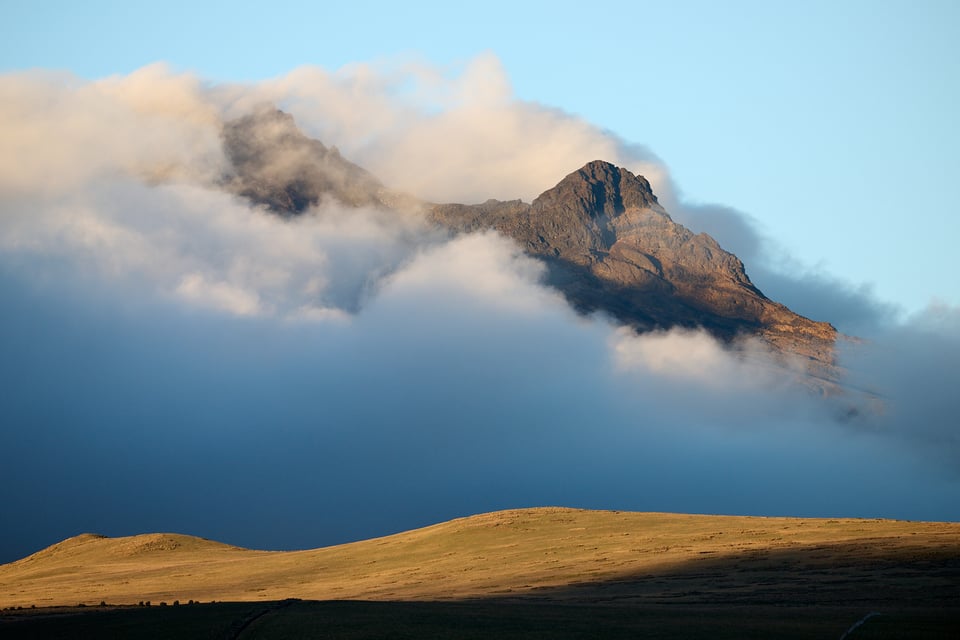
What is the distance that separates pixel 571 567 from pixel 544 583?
46.7 feet

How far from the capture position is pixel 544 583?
108 metres

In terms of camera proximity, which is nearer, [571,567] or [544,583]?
[544,583]

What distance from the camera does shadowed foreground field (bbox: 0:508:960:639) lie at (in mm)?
70188

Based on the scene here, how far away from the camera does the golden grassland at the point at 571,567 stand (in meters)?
91.5

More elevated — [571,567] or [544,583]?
[571,567]

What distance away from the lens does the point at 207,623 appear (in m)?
74.2

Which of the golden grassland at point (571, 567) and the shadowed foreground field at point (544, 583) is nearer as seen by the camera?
the shadowed foreground field at point (544, 583)

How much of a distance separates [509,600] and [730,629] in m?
31.6

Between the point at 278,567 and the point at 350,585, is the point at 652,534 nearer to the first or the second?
the point at 350,585

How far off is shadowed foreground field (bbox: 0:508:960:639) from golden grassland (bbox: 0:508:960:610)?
1.25 ft

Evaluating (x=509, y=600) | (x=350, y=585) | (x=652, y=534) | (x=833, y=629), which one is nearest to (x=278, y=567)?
(x=350, y=585)

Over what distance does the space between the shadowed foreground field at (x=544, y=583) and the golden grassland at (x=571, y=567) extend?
0.38 metres

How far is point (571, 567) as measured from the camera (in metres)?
121

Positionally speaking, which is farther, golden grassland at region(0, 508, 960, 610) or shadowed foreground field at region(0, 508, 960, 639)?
golden grassland at region(0, 508, 960, 610)
